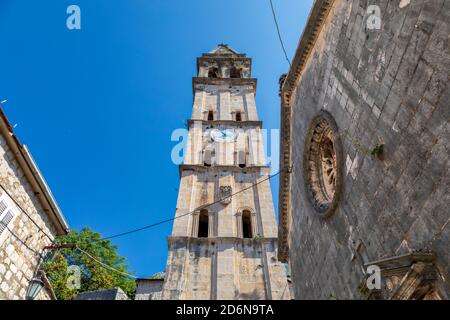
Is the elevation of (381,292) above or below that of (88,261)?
below

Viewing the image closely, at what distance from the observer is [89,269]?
71.6 ft

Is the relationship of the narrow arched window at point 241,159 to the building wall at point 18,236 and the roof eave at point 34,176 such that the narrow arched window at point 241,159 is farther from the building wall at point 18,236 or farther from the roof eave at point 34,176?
the building wall at point 18,236

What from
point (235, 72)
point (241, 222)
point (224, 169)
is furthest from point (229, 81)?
point (241, 222)

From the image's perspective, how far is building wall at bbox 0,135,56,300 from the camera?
22.7ft

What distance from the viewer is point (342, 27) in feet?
20.6

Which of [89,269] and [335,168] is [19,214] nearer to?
[335,168]

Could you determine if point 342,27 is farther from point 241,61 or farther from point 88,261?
point 241,61

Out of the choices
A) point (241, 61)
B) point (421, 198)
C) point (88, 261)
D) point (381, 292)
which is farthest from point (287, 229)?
point (241, 61)

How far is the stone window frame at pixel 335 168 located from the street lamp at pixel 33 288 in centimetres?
652

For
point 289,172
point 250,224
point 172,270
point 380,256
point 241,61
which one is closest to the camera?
point 380,256

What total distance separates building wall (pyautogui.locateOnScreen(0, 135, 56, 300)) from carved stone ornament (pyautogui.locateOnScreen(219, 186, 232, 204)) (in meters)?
11.7

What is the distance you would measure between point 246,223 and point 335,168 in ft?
43.0
